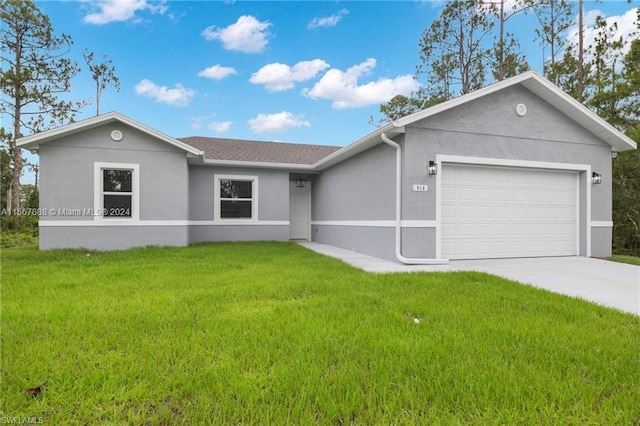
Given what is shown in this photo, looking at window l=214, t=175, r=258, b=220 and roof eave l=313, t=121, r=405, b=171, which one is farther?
window l=214, t=175, r=258, b=220

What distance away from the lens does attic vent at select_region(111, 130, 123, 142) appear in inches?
360

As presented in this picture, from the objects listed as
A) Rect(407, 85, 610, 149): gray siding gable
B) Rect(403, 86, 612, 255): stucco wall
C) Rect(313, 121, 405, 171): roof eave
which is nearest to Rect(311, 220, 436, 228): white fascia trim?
Rect(403, 86, 612, 255): stucco wall

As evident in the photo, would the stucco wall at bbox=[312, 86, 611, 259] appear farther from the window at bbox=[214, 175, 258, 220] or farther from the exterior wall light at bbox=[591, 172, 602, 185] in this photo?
the window at bbox=[214, 175, 258, 220]

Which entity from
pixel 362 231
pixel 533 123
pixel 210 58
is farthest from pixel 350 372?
pixel 210 58

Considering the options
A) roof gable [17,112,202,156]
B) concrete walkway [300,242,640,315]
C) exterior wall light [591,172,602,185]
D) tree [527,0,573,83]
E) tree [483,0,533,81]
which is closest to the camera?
concrete walkway [300,242,640,315]

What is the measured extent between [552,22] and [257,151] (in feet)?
51.9

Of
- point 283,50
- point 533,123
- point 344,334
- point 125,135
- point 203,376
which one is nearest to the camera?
point 203,376

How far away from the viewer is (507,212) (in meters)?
8.18

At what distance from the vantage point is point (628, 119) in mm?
14609

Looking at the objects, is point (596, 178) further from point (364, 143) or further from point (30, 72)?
point (30, 72)

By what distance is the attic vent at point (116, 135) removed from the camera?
9156 mm

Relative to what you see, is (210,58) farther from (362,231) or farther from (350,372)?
(350,372)

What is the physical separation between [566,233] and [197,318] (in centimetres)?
926

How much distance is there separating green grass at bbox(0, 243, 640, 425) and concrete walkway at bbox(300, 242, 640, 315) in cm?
77
